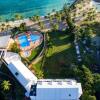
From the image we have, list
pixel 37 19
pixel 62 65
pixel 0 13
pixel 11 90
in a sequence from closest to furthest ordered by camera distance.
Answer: pixel 11 90 < pixel 62 65 < pixel 37 19 < pixel 0 13

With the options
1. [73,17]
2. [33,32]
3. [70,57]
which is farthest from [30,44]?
[73,17]

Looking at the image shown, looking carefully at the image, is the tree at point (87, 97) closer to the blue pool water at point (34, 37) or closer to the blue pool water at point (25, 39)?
the blue pool water at point (25, 39)

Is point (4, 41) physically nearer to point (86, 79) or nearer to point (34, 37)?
point (34, 37)

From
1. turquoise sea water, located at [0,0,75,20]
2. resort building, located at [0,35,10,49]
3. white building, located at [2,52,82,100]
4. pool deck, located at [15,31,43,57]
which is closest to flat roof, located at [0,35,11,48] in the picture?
resort building, located at [0,35,10,49]

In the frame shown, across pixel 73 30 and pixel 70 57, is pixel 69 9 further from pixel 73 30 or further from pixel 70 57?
pixel 70 57

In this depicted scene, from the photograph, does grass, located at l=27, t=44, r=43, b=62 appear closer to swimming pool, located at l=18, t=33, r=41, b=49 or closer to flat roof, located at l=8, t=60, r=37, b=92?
swimming pool, located at l=18, t=33, r=41, b=49

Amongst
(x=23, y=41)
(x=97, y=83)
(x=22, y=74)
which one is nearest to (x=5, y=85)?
(x=22, y=74)

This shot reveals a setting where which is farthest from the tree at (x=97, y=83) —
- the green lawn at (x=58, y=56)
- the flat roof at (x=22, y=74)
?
the flat roof at (x=22, y=74)
